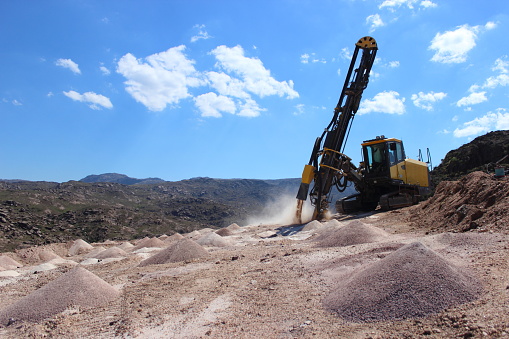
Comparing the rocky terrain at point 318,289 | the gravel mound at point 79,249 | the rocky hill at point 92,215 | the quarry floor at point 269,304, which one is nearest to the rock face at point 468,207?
the rocky terrain at point 318,289

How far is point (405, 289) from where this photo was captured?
5234 millimetres

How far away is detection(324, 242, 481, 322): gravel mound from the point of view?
4.89 m

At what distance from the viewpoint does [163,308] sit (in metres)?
6.64

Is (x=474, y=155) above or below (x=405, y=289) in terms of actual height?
above

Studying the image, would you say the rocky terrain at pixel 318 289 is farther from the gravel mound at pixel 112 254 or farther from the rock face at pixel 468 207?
the gravel mound at pixel 112 254

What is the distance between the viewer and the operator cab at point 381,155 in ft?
58.0

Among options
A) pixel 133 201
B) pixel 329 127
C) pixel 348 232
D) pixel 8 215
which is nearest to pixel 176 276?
pixel 348 232

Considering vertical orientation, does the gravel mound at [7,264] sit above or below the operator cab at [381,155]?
below

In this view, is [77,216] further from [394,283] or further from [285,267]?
[394,283]

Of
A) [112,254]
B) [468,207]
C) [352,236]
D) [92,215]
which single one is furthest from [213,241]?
[92,215]

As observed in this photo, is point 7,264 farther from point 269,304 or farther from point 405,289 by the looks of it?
point 405,289

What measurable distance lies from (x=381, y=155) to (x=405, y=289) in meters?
13.5

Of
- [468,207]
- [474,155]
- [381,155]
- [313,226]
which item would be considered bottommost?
[313,226]

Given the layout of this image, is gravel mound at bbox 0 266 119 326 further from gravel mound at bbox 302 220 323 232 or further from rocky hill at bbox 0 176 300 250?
rocky hill at bbox 0 176 300 250
